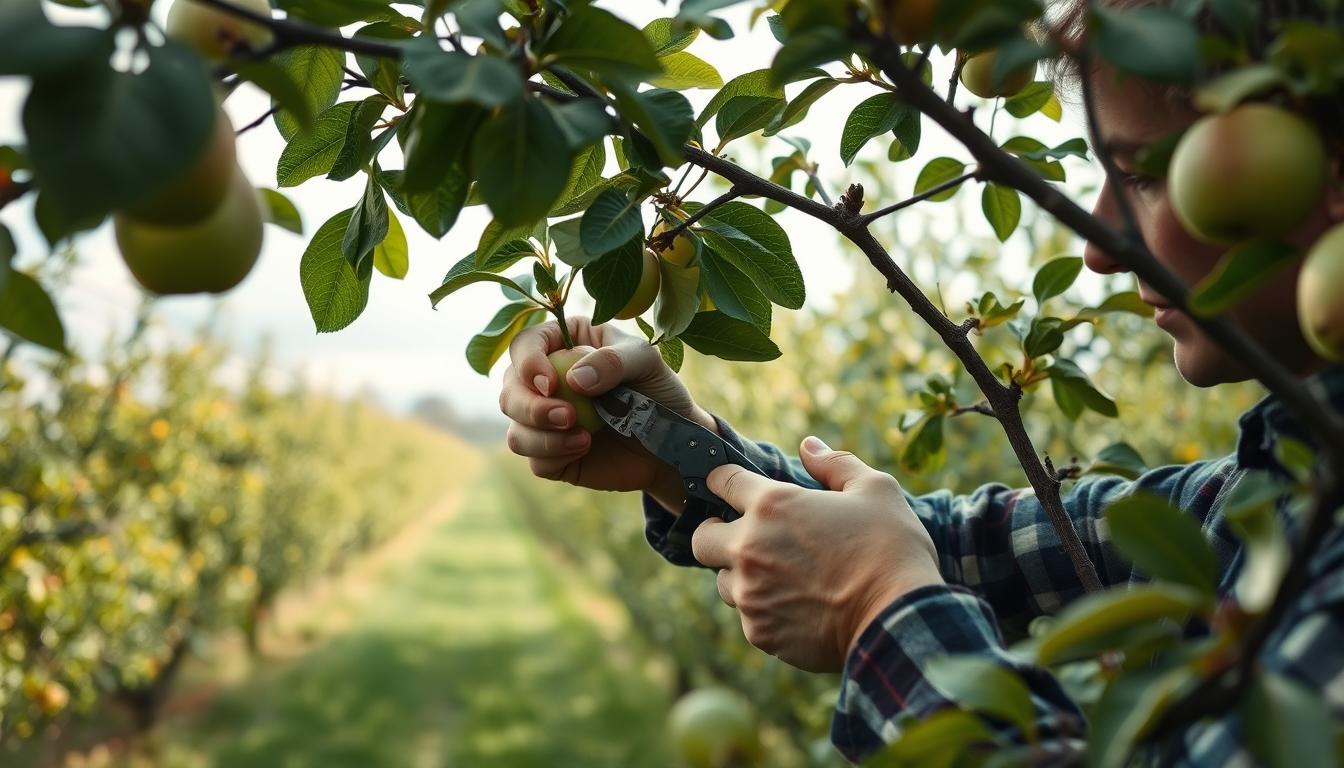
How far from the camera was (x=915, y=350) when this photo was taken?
11.6ft

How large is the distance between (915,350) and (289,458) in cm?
910

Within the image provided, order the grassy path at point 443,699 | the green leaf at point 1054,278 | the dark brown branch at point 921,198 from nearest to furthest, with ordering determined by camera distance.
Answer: the dark brown branch at point 921,198, the green leaf at point 1054,278, the grassy path at point 443,699

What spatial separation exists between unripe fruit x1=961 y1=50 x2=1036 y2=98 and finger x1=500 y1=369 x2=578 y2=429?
636 millimetres

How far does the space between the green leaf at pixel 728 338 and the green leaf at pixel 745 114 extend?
0.21m

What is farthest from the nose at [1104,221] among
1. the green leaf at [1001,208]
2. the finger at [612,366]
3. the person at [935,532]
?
the finger at [612,366]

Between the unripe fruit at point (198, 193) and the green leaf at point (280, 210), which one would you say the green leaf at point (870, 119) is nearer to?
the green leaf at point (280, 210)

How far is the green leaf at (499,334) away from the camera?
1.38 metres

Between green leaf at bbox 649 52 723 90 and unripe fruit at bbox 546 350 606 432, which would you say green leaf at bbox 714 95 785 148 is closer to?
green leaf at bbox 649 52 723 90

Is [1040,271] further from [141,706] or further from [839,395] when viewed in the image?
[141,706]

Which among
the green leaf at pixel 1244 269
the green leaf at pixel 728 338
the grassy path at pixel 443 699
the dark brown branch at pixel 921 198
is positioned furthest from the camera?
the grassy path at pixel 443 699

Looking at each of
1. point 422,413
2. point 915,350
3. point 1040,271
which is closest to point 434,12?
point 1040,271

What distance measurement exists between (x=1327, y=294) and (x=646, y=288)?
72cm

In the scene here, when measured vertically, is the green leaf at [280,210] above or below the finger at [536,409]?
above

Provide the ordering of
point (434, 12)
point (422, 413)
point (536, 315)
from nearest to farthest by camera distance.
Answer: point (434, 12) < point (536, 315) < point (422, 413)
